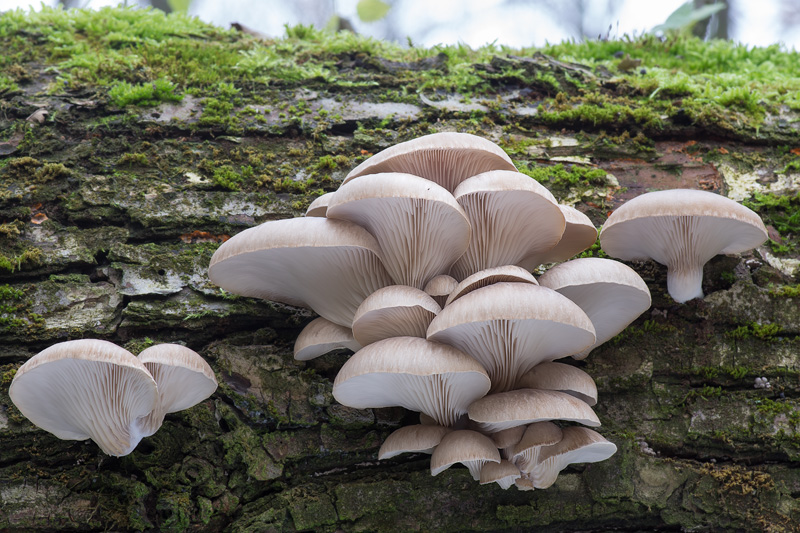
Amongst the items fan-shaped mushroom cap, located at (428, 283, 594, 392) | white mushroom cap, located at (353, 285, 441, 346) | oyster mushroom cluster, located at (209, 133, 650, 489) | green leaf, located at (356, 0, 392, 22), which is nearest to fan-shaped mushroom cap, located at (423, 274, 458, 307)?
oyster mushroom cluster, located at (209, 133, 650, 489)

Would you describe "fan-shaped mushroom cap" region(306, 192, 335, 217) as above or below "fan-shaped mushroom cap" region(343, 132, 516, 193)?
below

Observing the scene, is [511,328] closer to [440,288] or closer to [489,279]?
[489,279]

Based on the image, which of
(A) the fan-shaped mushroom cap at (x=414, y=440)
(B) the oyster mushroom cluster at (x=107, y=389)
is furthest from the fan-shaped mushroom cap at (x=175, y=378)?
(A) the fan-shaped mushroom cap at (x=414, y=440)

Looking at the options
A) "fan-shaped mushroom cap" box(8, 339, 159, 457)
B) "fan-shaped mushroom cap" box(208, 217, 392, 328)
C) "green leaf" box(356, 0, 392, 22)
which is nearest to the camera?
"fan-shaped mushroom cap" box(8, 339, 159, 457)

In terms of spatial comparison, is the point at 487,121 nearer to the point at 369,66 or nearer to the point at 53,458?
the point at 369,66

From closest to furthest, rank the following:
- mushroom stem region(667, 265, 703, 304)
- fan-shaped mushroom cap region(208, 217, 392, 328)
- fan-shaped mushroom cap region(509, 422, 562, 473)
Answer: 1. fan-shaped mushroom cap region(509, 422, 562, 473)
2. fan-shaped mushroom cap region(208, 217, 392, 328)
3. mushroom stem region(667, 265, 703, 304)

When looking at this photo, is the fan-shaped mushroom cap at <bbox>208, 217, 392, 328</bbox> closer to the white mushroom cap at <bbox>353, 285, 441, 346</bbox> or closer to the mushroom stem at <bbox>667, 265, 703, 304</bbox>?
the white mushroom cap at <bbox>353, 285, 441, 346</bbox>

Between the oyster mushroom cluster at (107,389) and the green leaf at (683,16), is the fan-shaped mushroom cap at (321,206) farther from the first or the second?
the green leaf at (683,16)
